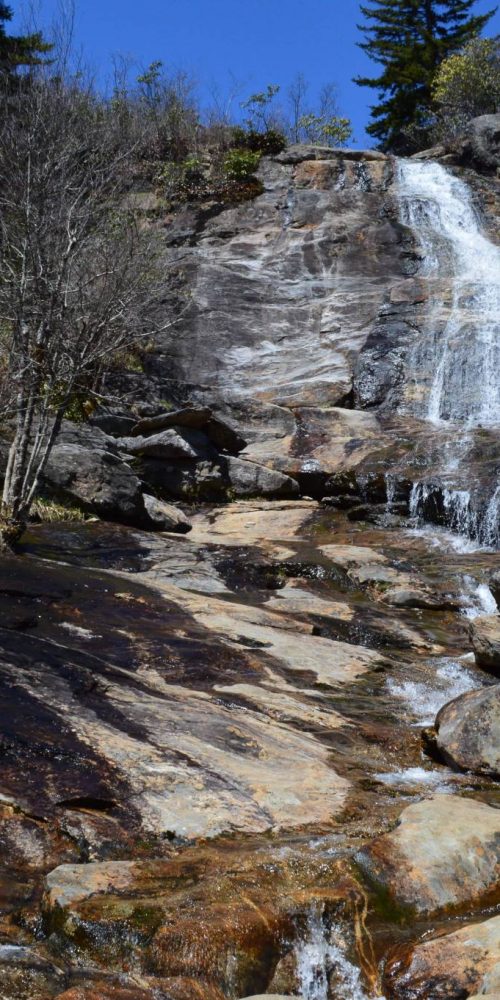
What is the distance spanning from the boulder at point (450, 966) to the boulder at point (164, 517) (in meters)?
9.25

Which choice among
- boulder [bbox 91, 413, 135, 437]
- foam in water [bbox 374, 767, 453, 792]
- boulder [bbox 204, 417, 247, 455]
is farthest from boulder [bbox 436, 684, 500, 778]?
boulder [bbox 91, 413, 135, 437]

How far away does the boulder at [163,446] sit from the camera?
1463 cm

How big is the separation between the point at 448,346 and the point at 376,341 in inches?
65.2

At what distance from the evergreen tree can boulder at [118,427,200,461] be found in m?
6.59

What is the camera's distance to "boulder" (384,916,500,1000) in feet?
11.0

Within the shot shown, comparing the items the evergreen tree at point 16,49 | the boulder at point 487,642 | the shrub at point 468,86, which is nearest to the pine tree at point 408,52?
the shrub at point 468,86

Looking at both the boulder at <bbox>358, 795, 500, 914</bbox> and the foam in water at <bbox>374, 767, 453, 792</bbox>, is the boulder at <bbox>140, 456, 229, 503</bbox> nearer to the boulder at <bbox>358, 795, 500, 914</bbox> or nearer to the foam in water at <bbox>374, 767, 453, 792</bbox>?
the foam in water at <bbox>374, 767, 453, 792</bbox>

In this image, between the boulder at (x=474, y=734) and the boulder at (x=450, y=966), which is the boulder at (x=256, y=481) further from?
the boulder at (x=450, y=966)

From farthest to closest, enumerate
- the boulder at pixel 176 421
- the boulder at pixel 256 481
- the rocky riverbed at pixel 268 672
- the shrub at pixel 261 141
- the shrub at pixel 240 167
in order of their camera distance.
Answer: the shrub at pixel 261 141, the shrub at pixel 240 167, the boulder at pixel 176 421, the boulder at pixel 256 481, the rocky riverbed at pixel 268 672

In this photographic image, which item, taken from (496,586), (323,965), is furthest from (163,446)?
(323,965)

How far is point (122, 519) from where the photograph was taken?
12336mm

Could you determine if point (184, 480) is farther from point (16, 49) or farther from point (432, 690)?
point (16, 49)

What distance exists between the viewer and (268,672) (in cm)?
713

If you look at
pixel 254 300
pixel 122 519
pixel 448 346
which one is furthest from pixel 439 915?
pixel 254 300
